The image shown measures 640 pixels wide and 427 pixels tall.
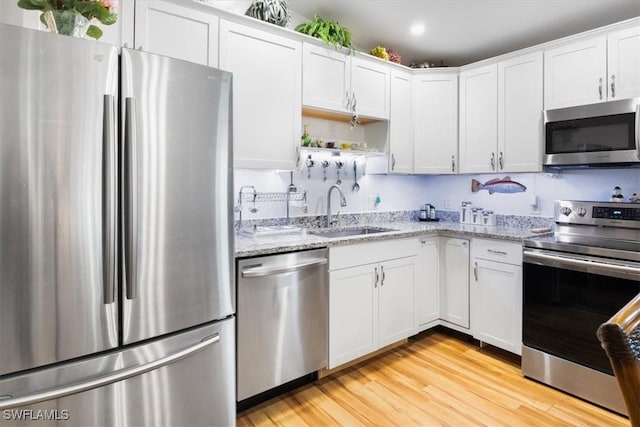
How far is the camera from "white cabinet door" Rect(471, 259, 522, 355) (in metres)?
2.53

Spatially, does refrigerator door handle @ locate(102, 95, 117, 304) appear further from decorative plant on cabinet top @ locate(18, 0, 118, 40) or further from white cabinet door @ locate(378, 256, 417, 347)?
white cabinet door @ locate(378, 256, 417, 347)

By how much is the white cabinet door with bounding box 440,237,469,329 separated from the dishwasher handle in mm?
1315

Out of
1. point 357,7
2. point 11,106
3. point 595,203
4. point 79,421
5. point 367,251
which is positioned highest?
point 357,7

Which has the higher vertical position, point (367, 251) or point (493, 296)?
point (367, 251)

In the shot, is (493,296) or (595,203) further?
(493,296)

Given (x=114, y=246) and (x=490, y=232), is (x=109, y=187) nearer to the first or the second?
(x=114, y=246)

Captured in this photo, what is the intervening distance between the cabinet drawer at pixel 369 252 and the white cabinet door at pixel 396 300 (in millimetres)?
57

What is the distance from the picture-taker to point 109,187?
1.29 metres

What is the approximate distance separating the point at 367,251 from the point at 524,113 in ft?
5.59

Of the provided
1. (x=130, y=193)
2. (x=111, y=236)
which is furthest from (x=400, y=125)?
(x=111, y=236)

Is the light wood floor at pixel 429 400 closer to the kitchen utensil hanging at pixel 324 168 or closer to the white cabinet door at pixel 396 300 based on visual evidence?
the white cabinet door at pixel 396 300

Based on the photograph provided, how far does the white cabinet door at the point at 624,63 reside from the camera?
2.28 metres

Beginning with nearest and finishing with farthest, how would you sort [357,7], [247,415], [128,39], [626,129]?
[128,39]
[247,415]
[626,129]
[357,7]

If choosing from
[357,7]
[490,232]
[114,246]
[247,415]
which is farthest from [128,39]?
[490,232]
